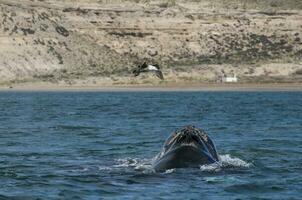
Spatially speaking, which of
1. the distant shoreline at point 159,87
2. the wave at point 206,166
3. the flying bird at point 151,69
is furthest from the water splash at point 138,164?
the distant shoreline at point 159,87

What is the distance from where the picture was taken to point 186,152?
21.9m

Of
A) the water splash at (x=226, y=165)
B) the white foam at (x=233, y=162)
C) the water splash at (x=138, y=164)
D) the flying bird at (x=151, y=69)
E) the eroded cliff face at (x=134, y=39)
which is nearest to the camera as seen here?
the water splash at (x=226, y=165)

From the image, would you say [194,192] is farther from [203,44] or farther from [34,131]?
[203,44]

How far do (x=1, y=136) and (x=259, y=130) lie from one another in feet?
35.8

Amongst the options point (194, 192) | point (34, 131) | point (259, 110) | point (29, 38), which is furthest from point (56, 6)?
point (194, 192)

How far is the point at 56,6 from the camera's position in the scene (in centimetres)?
11488

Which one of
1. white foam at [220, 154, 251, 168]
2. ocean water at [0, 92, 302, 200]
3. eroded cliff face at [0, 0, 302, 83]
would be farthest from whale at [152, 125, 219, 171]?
eroded cliff face at [0, 0, 302, 83]

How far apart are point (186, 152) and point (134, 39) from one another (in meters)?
88.8

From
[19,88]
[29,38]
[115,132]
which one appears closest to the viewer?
[115,132]

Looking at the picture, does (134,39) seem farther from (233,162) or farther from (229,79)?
(233,162)

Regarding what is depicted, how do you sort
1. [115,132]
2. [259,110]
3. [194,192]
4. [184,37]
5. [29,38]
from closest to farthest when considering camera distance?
1. [194,192]
2. [115,132]
3. [259,110]
4. [29,38]
5. [184,37]

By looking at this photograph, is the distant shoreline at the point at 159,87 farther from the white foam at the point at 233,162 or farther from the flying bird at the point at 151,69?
the white foam at the point at 233,162

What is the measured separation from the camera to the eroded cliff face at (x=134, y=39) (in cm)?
10225

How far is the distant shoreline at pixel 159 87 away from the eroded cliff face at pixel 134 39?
281 centimetres
